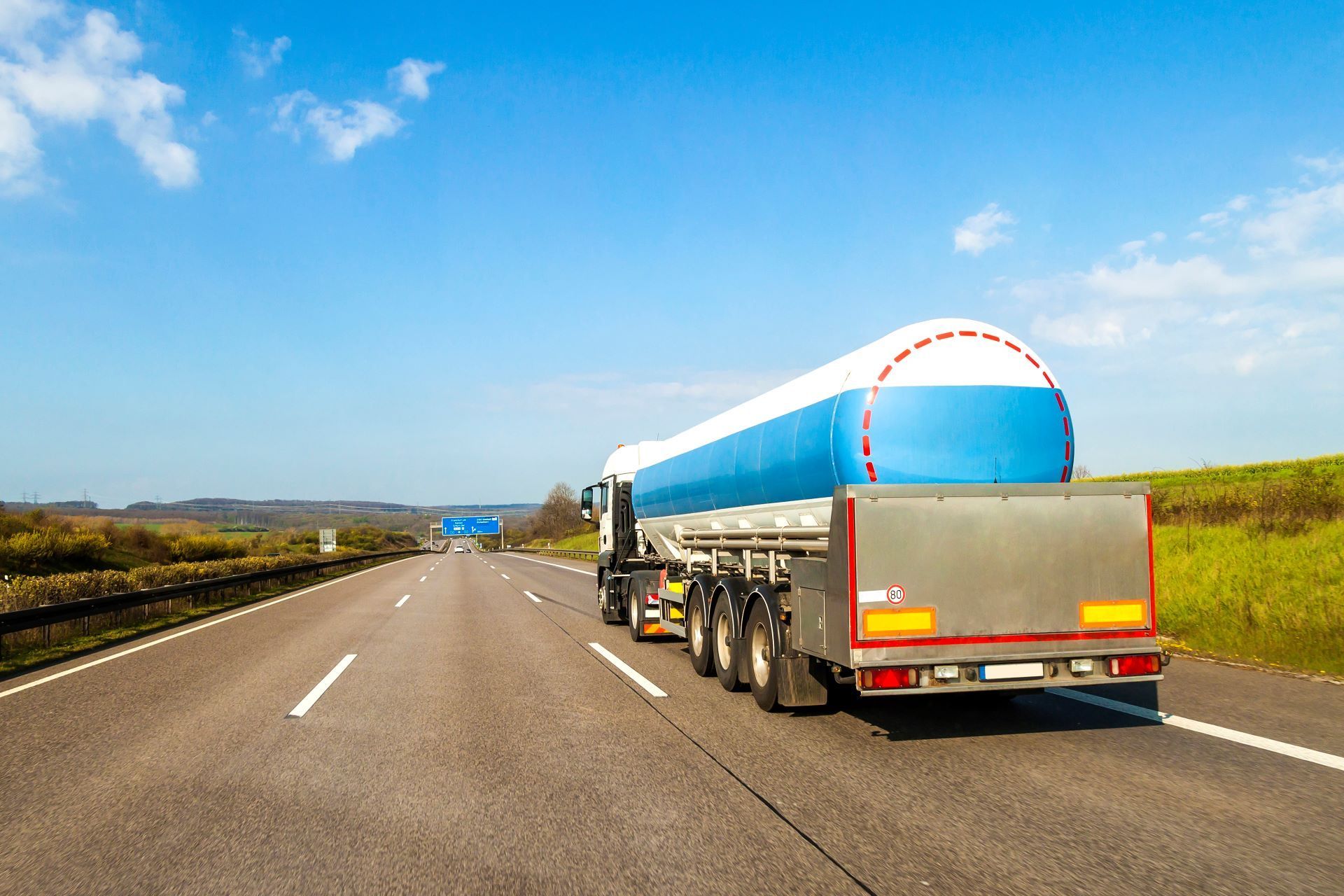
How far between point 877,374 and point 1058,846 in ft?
11.8

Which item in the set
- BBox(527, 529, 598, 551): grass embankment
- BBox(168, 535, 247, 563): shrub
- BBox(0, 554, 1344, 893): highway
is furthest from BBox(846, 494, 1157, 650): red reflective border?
BBox(527, 529, 598, 551): grass embankment

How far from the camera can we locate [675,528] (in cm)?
1198

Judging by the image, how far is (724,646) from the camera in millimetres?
8914

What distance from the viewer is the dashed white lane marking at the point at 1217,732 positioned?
215 inches

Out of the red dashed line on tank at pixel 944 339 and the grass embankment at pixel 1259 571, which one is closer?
the red dashed line on tank at pixel 944 339

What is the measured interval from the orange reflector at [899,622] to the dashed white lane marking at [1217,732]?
227 cm

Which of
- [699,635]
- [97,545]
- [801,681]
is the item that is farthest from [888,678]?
[97,545]

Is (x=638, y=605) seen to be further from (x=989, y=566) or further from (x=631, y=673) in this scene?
(x=989, y=566)

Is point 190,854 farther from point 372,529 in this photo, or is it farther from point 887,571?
point 372,529

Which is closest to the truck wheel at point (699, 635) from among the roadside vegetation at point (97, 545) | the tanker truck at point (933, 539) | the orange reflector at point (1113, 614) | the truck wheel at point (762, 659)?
the tanker truck at point (933, 539)

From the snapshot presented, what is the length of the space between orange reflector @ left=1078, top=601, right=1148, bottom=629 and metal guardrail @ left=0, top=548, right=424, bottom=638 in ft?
41.4

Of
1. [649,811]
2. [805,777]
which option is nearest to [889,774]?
[805,777]

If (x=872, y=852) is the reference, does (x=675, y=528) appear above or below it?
above

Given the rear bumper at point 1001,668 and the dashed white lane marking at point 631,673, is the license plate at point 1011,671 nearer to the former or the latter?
the rear bumper at point 1001,668
